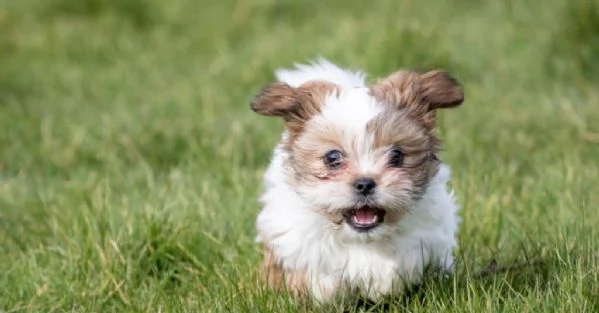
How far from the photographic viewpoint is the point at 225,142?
291 inches

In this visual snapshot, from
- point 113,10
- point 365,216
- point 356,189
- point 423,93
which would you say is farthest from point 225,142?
point 113,10

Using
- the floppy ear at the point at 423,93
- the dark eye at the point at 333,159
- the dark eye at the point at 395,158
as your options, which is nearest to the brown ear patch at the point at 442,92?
the floppy ear at the point at 423,93

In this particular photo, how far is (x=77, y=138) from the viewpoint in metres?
7.66

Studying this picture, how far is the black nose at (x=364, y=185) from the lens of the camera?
4.16 metres

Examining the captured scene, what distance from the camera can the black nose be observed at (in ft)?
13.6

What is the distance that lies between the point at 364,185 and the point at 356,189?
0.03 metres

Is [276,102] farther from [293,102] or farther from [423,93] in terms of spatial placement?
[423,93]

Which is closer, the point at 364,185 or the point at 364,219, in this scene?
the point at 364,185

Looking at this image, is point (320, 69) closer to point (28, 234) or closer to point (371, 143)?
point (371, 143)

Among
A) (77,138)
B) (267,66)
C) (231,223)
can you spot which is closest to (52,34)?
(267,66)

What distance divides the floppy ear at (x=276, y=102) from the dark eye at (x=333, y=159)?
0.30 meters

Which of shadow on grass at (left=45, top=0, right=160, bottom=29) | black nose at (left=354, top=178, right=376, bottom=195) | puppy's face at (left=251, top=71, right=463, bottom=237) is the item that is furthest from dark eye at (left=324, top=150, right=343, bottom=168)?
shadow on grass at (left=45, top=0, right=160, bottom=29)

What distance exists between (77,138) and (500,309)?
4.03 meters

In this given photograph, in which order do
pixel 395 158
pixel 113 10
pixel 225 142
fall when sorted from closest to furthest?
1. pixel 395 158
2. pixel 225 142
3. pixel 113 10
